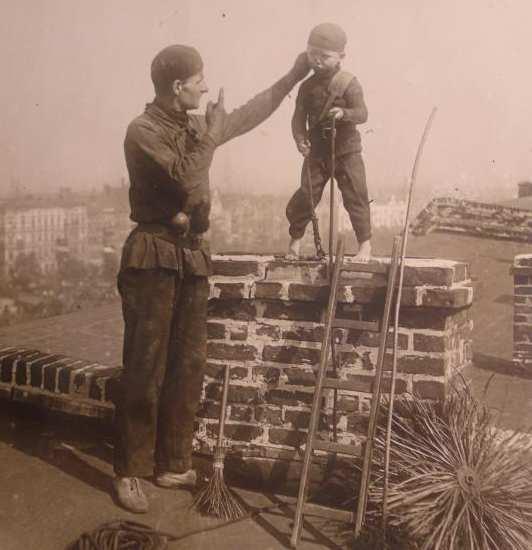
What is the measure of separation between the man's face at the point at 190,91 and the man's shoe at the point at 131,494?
1.69m

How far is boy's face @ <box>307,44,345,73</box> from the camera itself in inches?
113

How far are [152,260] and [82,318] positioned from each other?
4.98 meters

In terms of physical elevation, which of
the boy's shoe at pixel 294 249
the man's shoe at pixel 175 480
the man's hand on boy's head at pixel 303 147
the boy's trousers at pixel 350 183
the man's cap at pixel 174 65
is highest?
the man's cap at pixel 174 65

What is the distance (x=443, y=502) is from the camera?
7.99ft

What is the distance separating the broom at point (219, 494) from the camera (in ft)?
8.90

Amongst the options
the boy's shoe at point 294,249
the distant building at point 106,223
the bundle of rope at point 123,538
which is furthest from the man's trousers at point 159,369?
the distant building at point 106,223

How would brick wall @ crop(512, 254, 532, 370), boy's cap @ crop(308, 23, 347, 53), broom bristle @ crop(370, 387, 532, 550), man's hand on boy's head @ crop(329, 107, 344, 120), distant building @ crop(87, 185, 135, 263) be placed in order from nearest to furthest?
broom bristle @ crop(370, 387, 532, 550) → boy's cap @ crop(308, 23, 347, 53) → man's hand on boy's head @ crop(329, 107, 344, 120) → brick wall @ crop(512, 254, 532, 370) → distant building @ crop(87, 185, 135, 263)

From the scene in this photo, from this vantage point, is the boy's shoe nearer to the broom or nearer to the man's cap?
the broom

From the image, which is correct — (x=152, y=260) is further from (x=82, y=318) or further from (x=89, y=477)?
(x=82, y=318)

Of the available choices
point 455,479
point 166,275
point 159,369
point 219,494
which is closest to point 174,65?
point 166,275

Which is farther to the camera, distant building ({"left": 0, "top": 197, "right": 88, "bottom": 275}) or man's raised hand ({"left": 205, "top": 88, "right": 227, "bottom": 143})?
distant building ({"left": 0, "top": 197, "right": 88, "bottom": 275})

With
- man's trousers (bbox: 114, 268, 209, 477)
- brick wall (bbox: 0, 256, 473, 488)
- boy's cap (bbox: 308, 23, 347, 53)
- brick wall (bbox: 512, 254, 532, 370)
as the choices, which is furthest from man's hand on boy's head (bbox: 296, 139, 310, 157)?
brick wall (bbox: 512, 254, 532, 370)

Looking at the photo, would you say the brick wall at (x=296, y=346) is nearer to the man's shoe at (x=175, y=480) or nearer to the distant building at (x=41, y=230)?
the man's shoe at (x=175, y=480)

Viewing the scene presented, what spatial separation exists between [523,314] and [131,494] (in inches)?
157
